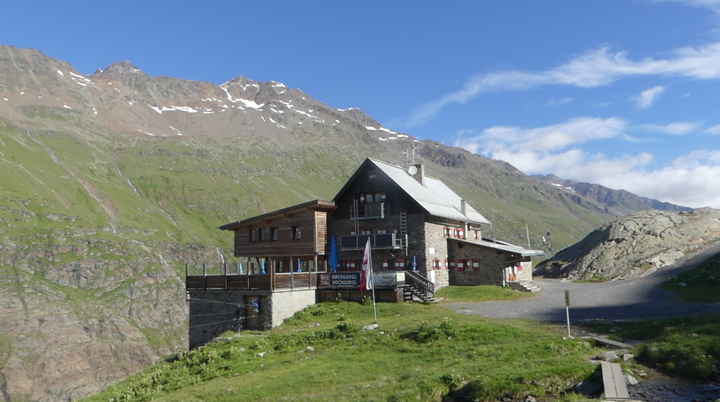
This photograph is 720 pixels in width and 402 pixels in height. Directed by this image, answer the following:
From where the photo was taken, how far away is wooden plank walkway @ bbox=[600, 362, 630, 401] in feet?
35.8

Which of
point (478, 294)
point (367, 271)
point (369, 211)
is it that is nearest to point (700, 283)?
point (478, 294)

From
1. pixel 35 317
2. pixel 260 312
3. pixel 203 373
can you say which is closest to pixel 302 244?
pixel 260 312

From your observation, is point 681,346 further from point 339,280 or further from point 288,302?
point 288,302

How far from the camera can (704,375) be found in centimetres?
1235

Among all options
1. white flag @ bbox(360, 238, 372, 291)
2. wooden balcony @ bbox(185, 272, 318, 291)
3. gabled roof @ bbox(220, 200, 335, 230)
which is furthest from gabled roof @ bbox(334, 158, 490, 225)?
white flag @ bbox(360, 238, 372, 291)

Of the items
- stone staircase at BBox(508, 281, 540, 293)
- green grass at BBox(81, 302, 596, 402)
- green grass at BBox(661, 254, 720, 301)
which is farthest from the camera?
stone staircase at BBox(508, 281, 540, 293)

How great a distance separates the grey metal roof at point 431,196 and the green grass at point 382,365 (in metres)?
15.5

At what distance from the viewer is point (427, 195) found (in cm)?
4334

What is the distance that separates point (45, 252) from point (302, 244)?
117216 millimetres

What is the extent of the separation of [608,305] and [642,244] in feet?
74.3

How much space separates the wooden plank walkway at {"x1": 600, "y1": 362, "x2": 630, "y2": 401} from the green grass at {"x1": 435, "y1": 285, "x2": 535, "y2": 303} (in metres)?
20.6

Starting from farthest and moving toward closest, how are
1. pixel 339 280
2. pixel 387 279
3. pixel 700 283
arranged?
pixel 700 283 < pixel 339 280 < pixel 387 279

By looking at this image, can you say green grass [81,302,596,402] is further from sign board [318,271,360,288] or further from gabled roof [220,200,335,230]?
gabled roof [220,200,335,230]

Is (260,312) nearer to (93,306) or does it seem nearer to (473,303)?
(473,303)
